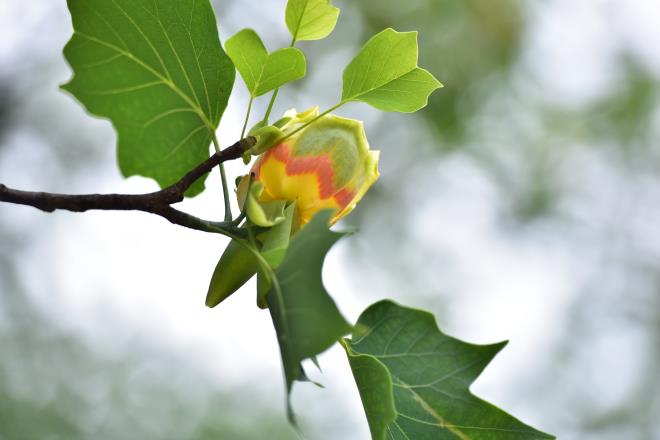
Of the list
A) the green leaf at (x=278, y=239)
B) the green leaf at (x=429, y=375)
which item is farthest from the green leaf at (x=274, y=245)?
the green leaf at (x=429, y=375)

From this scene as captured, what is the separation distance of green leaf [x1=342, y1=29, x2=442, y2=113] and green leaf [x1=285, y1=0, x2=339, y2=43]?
40mm

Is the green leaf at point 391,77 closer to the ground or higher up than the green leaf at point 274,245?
higher up

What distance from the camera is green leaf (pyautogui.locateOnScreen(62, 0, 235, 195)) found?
689 mm

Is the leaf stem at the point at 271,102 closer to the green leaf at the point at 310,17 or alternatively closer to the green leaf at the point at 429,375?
the green leaf at the point at 310,17

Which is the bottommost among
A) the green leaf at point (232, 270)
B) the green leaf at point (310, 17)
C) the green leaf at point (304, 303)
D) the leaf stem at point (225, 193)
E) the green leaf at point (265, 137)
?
the green leaf at point (304, 303)

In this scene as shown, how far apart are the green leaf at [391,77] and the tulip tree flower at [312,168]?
3 centimetres

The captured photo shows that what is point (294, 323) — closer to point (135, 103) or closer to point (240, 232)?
point (240, 232)

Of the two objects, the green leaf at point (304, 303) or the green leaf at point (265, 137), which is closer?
the green leaf at point (304, 303)

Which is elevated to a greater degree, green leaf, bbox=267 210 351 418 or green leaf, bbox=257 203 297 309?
green leaf, bbox=257 203 297 309

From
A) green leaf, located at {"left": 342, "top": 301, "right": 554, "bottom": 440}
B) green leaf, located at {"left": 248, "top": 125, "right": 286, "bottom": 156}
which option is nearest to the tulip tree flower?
green leaf, located at {"left": 248, "top": 125, "right": 286, "bottom": 156}

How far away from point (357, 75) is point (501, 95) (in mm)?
4261

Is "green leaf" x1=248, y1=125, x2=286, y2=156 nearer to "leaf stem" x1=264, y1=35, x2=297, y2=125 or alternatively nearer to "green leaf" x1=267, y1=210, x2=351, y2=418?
"leaf stem" x1=264, y1=35, x2=297, y2=125

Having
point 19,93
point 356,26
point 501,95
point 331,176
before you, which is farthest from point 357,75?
point 501,95

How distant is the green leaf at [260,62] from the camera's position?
667 millimetres
